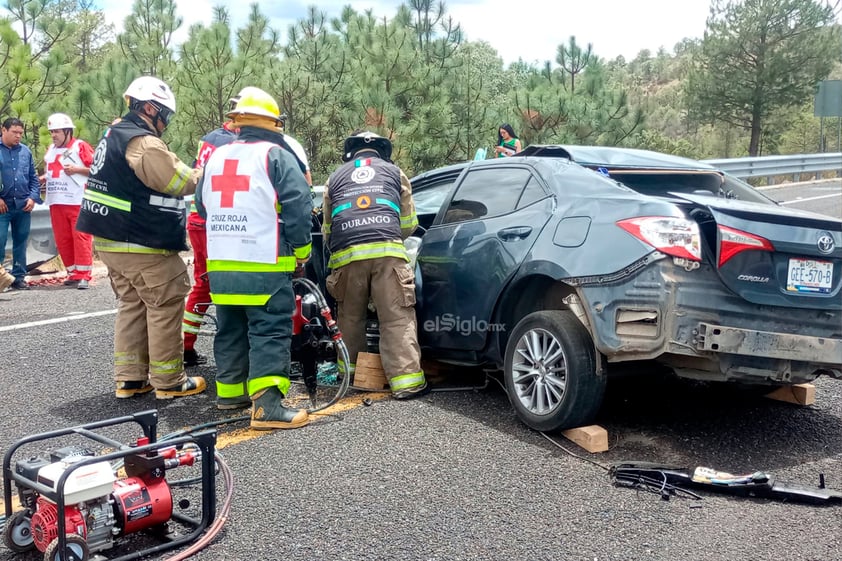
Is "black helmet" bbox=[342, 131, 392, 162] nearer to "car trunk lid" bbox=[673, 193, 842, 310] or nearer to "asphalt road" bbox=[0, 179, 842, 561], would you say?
"asphalt road" bbox=[0, 179, 842, 561]

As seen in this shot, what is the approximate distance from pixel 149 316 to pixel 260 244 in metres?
1.11

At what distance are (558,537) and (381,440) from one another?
4.55 ft

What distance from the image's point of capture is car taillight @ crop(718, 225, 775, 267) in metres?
4.16

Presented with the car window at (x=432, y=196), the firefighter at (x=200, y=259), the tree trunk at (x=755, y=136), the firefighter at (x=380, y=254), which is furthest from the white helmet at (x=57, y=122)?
the tree trunk at (x=755, y=136)

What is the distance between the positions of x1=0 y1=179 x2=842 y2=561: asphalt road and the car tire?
6.1 inches

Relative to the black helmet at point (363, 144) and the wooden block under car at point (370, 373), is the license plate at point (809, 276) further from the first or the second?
the black helmet at point (363, 144)

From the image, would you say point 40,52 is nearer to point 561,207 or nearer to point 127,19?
point 127,19

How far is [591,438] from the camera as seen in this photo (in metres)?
4.43

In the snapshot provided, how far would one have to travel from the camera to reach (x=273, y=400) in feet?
15.9

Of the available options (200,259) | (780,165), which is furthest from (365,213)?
(780,165)

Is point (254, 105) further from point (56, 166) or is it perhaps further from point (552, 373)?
point (56, 166)

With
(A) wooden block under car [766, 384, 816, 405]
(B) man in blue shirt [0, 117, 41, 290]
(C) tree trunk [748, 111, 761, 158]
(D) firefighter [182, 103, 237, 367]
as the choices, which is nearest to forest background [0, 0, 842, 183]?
(B) man in blue shirt [0, 117, 41, 290]

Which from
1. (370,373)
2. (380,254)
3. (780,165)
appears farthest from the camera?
(780,165)

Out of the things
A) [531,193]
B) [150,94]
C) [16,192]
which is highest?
[150,94]
